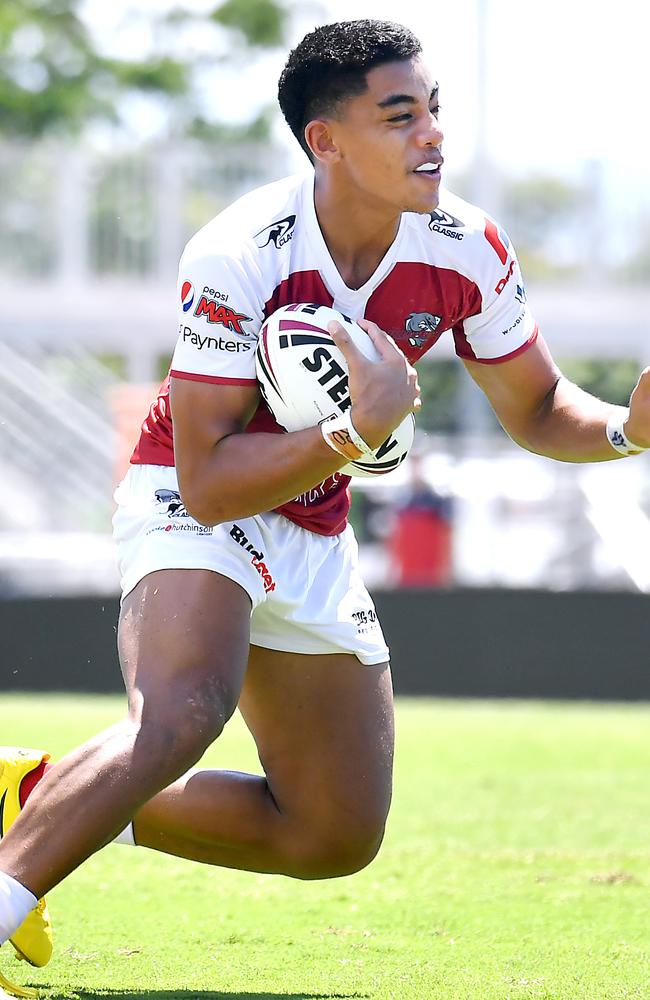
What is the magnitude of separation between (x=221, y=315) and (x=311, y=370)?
0.29m

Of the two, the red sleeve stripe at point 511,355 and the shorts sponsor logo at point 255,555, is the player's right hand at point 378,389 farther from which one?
the red sleeve stripe at point 511,355

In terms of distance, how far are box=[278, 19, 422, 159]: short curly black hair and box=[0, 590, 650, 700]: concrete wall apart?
8750 millimetres

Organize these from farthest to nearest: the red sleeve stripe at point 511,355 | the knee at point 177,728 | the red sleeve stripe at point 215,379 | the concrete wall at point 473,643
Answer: the concrete wall at point 473,643 < the red sleeve stripe at point 511,355 < the red sleeve stripe at point 215,379 < the knee at point 177,728

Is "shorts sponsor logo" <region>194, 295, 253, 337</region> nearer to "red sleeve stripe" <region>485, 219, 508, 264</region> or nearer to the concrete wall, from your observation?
"red sleeve stripe" <region>485, 219, 508, 264</region>

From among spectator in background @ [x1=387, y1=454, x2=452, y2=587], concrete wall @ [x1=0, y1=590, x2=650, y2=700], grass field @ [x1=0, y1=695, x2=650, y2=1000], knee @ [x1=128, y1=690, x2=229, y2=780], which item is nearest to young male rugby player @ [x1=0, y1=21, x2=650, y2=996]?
knee @ [x1=128, y1=690, x2=229, y2=780]

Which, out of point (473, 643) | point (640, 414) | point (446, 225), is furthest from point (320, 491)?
point (473, 643)

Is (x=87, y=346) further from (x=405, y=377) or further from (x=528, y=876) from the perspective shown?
(x=405, y=377)

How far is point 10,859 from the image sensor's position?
3.41 metres

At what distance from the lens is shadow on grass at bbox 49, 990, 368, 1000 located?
395 cm

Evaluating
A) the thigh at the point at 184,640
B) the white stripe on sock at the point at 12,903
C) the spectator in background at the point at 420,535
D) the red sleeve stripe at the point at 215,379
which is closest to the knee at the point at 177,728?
the thigh at the point at 184,640

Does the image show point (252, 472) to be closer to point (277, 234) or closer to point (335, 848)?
point (277, 234)

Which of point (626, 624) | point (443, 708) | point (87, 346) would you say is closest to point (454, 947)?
point (443, 708)

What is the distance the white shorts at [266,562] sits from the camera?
398 centimetres

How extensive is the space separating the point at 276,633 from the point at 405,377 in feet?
3.16
